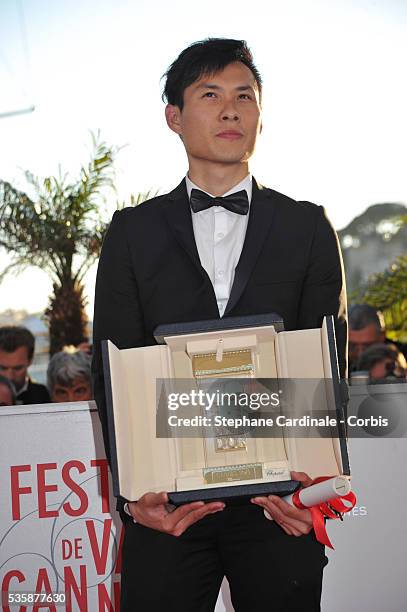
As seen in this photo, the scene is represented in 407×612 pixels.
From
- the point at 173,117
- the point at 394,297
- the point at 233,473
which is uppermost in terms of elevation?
the point at 394,297

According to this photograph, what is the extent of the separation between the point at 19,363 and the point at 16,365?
0.03 m

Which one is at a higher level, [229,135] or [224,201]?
[229,135]

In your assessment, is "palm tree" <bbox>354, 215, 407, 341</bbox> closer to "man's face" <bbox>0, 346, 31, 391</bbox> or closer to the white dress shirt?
"man's face" <bbox>0, 346, 31, 391</bbox>

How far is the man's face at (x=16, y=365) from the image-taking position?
619cm

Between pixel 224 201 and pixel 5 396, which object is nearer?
pixel 224 201

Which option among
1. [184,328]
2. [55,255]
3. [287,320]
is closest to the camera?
[184,328]

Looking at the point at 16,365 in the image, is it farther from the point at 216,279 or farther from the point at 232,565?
the point at 232,565

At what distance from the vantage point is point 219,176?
244 centimetres

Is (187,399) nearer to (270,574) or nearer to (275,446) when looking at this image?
(275,446)

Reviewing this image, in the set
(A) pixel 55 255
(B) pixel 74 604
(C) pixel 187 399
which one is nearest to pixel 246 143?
(C) pixel 187 399

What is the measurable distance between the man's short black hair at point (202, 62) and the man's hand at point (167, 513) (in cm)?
109

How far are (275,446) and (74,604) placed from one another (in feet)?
5.08

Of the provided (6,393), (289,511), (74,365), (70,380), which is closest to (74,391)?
(70,380)

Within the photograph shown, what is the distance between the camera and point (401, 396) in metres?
3.34
